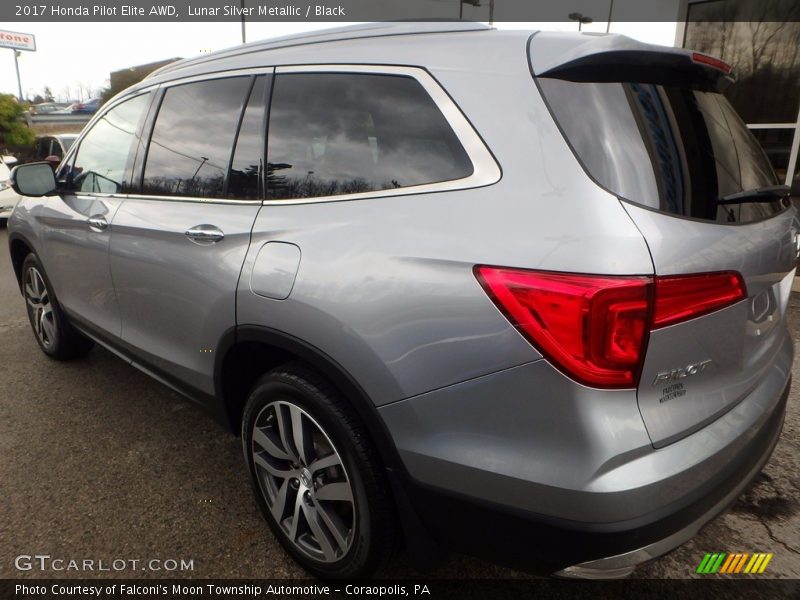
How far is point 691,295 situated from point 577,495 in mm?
545

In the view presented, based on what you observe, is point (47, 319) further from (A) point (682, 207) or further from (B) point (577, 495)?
(A) point (682, 207)

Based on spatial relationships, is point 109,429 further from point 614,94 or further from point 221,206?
point 614,94

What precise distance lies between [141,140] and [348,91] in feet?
4.62

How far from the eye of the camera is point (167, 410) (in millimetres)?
3289

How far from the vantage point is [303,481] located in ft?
6.46

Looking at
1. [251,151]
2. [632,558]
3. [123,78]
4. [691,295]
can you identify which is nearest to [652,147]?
[691,295]

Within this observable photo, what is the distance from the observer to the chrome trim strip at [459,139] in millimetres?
1462

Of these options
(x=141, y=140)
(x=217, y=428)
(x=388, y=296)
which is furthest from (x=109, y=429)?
(x=388, y=296)

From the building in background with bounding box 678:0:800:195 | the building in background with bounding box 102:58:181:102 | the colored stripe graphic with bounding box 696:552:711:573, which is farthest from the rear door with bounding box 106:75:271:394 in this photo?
the building in background with bounding box 102:58:181:102

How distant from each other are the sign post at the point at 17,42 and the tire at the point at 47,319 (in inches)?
1996

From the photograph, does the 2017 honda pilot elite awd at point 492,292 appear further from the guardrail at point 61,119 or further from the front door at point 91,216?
the guardrail at point 61,119

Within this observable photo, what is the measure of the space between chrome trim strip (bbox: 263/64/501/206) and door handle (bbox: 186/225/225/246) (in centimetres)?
45

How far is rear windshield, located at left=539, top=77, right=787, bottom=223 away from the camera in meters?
1.36

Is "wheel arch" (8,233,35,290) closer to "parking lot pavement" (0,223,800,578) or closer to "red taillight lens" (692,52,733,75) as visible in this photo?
"parking lot pavement" (0,223,800,578)
